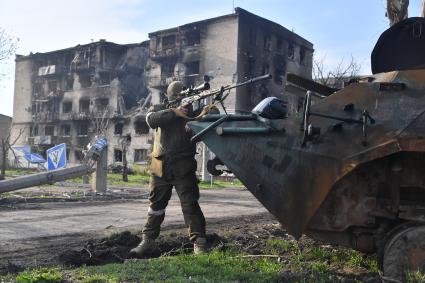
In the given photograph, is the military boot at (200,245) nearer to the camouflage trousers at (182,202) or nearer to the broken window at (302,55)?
the camouflage trousers at (182,202)

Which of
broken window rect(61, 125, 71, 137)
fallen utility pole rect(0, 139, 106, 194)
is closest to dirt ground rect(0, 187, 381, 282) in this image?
fallen utility pole rect(0, 139, 106, 194)

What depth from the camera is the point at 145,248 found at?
5.84 metres

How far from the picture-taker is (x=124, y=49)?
170ft

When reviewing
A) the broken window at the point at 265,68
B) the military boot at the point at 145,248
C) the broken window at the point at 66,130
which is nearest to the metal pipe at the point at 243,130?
the military boot at the point at 145,248

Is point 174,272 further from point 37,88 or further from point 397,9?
point 37,88

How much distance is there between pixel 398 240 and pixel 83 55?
51.9 metres

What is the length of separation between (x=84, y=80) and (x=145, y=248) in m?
49.5

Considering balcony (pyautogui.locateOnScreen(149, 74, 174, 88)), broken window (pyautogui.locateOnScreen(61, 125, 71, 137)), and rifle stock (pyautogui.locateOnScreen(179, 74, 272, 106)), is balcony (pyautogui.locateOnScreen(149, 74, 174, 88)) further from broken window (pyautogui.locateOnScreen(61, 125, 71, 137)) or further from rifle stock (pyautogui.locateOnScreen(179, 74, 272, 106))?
rifle stock (pyautogui.locateOnScreen(179, 74, 272, 106))

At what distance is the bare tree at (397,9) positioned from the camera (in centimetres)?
847

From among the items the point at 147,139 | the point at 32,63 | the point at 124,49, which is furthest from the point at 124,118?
the point at 32,63

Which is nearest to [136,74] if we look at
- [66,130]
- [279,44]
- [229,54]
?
[66,130]

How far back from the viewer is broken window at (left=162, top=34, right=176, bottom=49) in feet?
147

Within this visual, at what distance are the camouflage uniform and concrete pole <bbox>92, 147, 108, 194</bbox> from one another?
8.99m

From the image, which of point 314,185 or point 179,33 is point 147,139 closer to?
point 179,33
